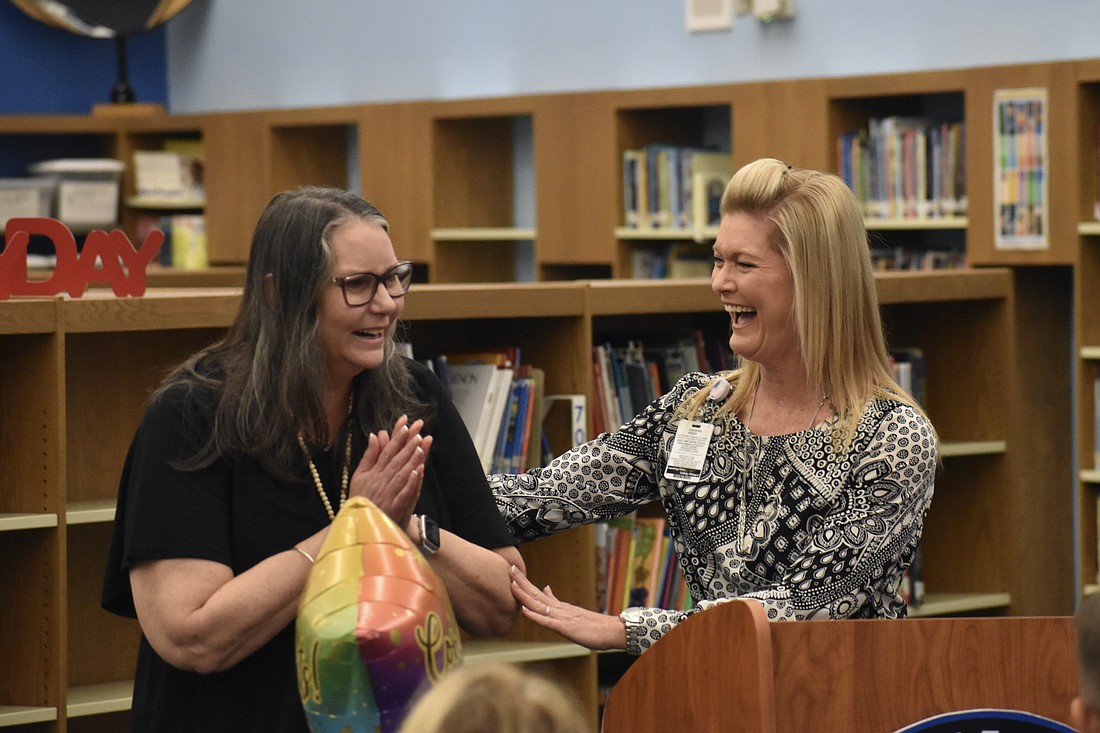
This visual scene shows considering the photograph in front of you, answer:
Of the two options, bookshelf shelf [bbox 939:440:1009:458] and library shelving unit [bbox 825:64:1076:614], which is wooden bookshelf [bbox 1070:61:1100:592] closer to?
library shelving unit [bbox 825:64:1076:614]

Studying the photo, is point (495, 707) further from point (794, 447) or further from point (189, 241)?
point (189, 241)

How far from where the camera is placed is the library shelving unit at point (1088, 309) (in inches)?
208

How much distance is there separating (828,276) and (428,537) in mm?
670

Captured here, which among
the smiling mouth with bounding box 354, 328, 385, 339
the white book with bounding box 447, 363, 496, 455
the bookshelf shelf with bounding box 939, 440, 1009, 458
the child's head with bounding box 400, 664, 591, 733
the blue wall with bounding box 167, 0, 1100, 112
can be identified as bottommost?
the bookshelf shelf with bounding box 939, 440, 1009, 458

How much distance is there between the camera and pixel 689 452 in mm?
2357

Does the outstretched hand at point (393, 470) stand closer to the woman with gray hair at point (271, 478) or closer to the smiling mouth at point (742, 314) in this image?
the woman with gray hair at point (271, 478)

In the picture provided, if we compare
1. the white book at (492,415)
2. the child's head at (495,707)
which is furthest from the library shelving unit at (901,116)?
the child's head at (495,707)

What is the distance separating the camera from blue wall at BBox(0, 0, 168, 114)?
940cm

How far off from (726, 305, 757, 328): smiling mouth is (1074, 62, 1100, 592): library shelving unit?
325 centimetres

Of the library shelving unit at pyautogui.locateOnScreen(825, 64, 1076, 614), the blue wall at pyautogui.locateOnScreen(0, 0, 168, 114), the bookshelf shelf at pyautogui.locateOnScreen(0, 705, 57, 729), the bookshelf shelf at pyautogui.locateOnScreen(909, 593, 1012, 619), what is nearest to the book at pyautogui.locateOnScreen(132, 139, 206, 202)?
the blue wall at pyautogui.locateOnScreen(0, 0, 168, 114)

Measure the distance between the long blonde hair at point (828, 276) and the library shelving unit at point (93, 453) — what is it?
1.23m

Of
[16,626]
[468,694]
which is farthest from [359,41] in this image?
[468,694]

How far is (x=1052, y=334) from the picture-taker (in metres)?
5.61

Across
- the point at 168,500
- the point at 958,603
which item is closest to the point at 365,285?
the point at 168,500
